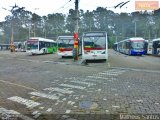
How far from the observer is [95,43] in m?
30.0

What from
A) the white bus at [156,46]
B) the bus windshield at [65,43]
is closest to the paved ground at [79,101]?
the bus windshield at [65,43]

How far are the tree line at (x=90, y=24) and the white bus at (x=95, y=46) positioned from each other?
7340 cm

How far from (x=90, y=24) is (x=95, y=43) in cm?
8565

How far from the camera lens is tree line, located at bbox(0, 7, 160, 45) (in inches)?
4208

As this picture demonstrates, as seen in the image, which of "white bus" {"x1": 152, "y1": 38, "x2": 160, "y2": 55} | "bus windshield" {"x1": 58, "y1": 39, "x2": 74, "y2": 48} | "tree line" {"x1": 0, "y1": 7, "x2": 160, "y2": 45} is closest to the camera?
"bus windshield" {"x1": 58, "y1": 39, "x2": 74, "y2": 48}

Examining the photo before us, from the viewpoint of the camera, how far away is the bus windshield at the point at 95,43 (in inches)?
1179

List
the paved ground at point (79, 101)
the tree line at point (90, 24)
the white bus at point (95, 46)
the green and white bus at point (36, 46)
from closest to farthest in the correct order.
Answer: the paved ground at point (79, 101) → the white bus at point (95, 46) → the green and white bus at point (36, 46) → the tree line at point (90, 24)

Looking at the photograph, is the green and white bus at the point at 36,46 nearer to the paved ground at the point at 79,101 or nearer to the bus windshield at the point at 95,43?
the bus windshield at the point at 95,43

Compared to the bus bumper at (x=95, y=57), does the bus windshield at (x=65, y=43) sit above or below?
above

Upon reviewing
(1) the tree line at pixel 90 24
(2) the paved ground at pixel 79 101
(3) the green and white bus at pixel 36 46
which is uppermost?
(1) the tree line at pixel 90 24

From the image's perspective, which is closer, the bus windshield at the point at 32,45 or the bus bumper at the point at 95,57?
the bus bumper at the point at 95,57

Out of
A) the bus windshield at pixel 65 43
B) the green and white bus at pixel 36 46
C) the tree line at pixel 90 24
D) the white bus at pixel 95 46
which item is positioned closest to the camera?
the white bus at pixel 95 46

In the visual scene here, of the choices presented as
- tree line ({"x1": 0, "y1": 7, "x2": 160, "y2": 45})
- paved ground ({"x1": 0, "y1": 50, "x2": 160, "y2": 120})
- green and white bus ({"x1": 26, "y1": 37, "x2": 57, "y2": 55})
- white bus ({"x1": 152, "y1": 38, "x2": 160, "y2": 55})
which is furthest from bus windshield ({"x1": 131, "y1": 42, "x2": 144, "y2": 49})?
tree line ({"x1": 0, "y1": 7, "x2": 160, "y2": 45})

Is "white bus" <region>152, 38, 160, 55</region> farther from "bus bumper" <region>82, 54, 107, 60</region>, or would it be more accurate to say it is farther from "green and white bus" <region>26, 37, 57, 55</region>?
"bus bumper" <region>82, 54, 107, 60</region>
